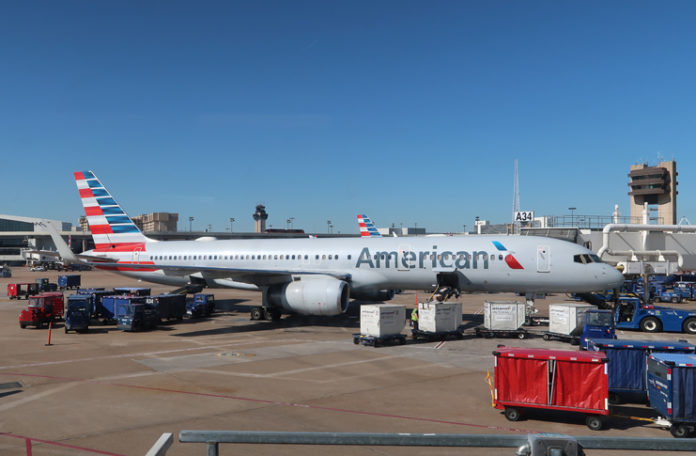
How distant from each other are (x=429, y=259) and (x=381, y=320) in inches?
274

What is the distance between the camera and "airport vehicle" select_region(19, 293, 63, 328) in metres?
27.8

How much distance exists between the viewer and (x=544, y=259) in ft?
84.6

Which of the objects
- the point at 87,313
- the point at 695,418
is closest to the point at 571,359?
the point at 695,418

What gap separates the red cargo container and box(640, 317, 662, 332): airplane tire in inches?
647

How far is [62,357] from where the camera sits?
19922 mm

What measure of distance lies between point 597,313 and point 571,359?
8.95m

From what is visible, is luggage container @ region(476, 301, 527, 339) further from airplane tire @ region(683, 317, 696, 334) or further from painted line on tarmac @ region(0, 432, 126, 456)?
painted line on tarmac @ region(0, 432, 126, 456)

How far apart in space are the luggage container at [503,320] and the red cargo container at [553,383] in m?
11.6

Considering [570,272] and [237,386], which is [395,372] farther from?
[570,272]

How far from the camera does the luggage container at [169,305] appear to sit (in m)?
28.8

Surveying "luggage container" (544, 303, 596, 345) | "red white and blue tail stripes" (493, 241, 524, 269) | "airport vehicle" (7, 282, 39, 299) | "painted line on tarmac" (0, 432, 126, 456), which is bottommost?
"airport vehicle" (7, 282, 39, 299)

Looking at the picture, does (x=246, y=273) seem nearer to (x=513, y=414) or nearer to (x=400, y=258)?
(x=400, y=258)

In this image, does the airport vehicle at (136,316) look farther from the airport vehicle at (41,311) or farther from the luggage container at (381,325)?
the luggage container at (381,325)

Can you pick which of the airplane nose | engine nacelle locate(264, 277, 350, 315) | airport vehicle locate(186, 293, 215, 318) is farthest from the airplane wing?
the airplane nose
